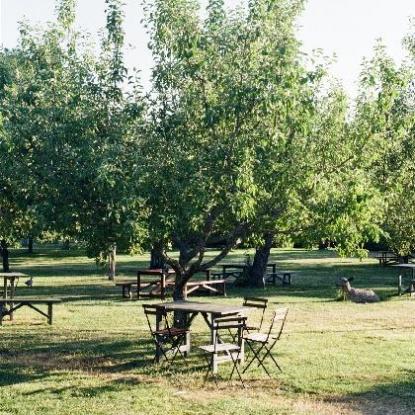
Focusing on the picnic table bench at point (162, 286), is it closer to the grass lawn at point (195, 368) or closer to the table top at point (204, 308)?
the grass lawn at point (195, 368)

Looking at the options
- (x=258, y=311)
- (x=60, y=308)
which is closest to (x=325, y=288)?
(x=258, y=311)

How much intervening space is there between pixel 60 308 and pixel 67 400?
11652mm

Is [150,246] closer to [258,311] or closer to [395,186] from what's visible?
[395,186]

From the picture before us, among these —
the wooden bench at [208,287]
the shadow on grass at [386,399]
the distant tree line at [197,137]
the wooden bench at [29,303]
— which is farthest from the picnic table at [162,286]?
the shadow on grass at [386,399]

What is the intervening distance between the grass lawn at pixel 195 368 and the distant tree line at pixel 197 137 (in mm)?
2426

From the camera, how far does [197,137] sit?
542 inches

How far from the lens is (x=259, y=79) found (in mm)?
12344

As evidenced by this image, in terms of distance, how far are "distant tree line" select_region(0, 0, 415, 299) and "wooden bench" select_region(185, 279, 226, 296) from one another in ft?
32.1

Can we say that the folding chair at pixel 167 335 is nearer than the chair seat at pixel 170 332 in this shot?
No

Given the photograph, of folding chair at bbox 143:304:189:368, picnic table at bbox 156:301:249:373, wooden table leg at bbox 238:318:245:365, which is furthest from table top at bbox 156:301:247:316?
wooden table leg at bbox 238:318:245:365

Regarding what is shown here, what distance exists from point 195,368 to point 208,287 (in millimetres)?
12214

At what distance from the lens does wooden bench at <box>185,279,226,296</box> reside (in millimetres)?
24388

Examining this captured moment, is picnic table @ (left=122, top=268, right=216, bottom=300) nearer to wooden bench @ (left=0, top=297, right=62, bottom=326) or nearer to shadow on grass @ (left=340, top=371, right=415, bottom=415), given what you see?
wooden bench @ (left=0, top=297, right=62, bottom=326)

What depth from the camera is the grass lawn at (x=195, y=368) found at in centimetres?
1026
